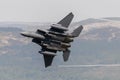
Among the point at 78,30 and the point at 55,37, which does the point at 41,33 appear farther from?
the point at 78,30

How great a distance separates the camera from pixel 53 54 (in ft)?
449

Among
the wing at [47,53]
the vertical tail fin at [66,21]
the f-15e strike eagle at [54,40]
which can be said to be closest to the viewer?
the f-15e strike eagle at [54,40]

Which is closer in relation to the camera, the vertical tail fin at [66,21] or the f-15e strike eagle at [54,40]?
the f-15e strike eagle at [54,40]

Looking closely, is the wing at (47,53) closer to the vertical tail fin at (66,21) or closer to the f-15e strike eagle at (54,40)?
the f-15e strike eagle at (54,40)

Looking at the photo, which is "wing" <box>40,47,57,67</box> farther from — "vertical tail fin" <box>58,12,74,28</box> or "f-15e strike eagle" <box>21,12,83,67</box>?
"vertical tail fin" <box>58,12,74,28</box>

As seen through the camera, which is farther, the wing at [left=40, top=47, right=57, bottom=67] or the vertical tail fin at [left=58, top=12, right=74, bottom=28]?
the vertical tail fin at [left=58, top=12, right=74, bottom=28]

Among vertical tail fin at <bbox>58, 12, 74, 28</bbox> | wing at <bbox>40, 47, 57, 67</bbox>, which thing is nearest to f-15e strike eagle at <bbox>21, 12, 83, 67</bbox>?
wing at <bbox>40, 47, 57, 67</bbox>

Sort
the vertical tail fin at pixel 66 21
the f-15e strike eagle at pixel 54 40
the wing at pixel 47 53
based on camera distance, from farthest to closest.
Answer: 1. the vertical tail fin at pixel 66 21
2. the wing at pixel 47 53
3. the f-15e strike eagle at pixel 54 40

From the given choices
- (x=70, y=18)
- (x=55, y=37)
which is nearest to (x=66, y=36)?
(x=55, y=37)

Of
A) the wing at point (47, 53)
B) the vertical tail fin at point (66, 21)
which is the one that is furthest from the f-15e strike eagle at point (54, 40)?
the vertical tail fin at point (66, 21)

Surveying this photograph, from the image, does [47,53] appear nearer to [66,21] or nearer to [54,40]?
[54,40]

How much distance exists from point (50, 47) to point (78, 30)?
43.9ft

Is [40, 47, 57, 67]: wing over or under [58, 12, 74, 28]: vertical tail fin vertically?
under

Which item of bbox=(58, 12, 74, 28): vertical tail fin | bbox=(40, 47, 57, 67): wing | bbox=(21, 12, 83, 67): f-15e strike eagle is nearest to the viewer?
bbox=(21, 12, 83, 67): f-15e strike eagle
